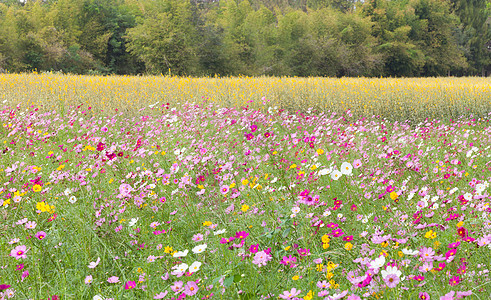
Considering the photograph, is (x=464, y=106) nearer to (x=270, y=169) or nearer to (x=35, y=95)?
(x=270, y=169)

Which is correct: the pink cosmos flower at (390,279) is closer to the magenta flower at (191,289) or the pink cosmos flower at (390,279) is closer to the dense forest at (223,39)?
the magenta flower at (191,289)

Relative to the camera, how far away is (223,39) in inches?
1046

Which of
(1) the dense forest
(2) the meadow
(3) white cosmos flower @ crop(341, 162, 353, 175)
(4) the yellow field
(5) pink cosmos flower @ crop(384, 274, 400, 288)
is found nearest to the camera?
(5) pink cosmos flower @ crop(384, 274, 400, 288)


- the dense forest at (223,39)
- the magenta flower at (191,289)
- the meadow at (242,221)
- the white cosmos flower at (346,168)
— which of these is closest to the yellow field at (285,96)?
the meadow at (242,221)

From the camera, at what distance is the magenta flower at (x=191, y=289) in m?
1.13

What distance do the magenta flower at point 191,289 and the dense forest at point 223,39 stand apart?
20205mm

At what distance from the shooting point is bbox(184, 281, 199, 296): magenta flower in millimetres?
1132

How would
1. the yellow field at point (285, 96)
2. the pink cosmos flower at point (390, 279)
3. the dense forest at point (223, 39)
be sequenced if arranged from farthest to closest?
the dense forest at point (223, 39), the yellow field at point (285, 96), the pink cosmos flower at point (390, 279)

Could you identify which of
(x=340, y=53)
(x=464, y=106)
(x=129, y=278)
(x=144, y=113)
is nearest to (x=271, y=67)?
(x=340, y=53)

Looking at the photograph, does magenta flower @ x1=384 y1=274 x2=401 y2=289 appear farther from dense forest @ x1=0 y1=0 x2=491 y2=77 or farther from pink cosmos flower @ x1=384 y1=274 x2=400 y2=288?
dense forest @ x1=0 y1=0 x2=491 y2=77

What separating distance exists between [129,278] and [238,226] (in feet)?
2.38

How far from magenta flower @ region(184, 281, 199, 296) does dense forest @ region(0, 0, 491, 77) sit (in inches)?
795

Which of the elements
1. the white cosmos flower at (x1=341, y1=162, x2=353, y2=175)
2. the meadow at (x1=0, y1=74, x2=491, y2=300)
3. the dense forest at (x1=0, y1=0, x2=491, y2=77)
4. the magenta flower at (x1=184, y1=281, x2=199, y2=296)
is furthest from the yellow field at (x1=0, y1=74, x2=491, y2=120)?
the dense forest at (x1=0, y1=0, x2=491, y2=77)

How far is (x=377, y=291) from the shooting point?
4.07 feet
